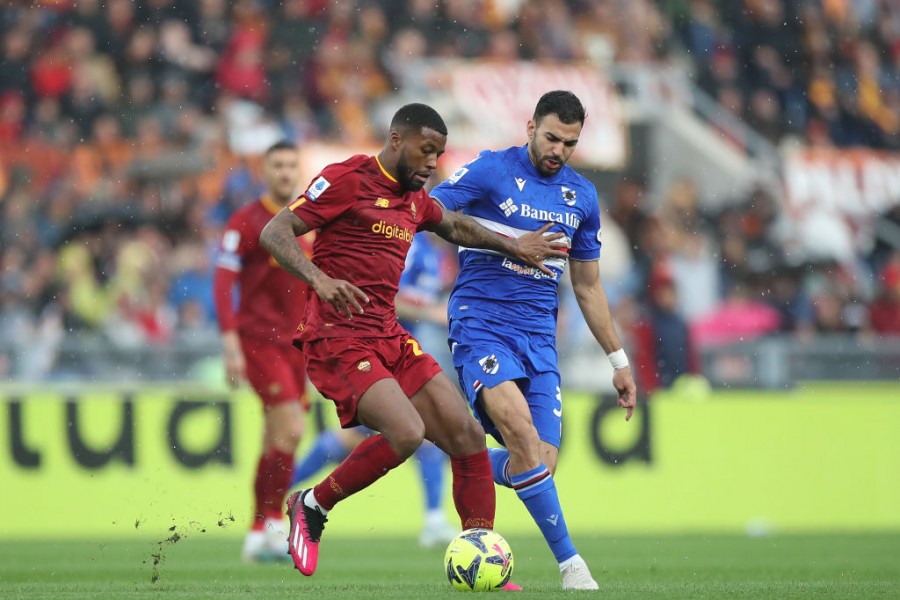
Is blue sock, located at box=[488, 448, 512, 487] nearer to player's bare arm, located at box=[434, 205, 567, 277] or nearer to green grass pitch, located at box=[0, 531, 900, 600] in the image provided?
green grass pitch, located at box=[0, 531, 900, 600]

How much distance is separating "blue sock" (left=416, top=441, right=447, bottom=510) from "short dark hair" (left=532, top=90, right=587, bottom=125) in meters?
4.05

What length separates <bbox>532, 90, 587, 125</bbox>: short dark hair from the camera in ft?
25.2

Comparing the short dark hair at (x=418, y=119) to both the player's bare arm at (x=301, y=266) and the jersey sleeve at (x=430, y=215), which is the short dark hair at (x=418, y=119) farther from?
the player's bare arm at (x=301, y=266)

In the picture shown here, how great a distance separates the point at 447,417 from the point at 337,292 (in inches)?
38.1

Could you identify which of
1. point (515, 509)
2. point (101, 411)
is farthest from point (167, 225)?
point (515, 509)

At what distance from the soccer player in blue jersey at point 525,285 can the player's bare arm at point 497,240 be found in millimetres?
170

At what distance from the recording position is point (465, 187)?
7.93 meters

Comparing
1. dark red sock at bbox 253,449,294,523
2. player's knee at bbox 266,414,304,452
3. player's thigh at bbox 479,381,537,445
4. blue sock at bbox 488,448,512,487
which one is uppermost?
player's thigh at bbox 479,381,537,445

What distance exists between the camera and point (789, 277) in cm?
1772

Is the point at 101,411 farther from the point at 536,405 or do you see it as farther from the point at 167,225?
the point at 536,405

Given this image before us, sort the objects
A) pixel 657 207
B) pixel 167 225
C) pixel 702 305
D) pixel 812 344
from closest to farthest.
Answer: pixel 812 344, pixel 167 225, pixel 702 305, pixel 657 207

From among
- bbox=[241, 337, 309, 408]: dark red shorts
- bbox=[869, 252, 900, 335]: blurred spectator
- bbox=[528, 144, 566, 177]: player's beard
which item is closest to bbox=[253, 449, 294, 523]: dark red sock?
bbox=[241, 337, 309, 408]: dark red shorts

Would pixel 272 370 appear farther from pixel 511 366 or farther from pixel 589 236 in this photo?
pixel 589 236

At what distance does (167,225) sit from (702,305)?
6.19 m
